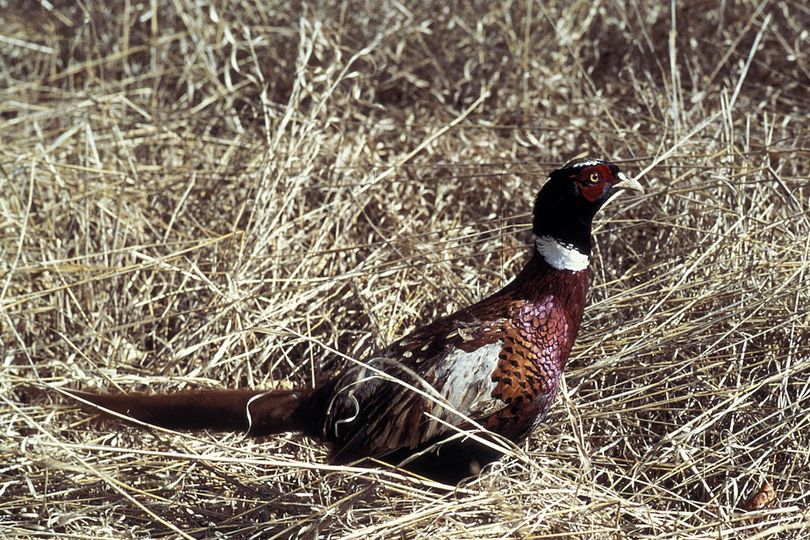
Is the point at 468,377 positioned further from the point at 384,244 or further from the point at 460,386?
the point at 384,244

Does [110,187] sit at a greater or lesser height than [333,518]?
greater

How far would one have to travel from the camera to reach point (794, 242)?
2.72m

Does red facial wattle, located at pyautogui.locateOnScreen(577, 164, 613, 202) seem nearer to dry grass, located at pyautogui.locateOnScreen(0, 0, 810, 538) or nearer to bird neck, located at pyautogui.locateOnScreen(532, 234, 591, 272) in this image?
bird neck, located at pyautogui.locateOnScreen(532, 234, 591, 272)

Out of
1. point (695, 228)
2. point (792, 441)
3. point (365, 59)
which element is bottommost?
point (792, 441)

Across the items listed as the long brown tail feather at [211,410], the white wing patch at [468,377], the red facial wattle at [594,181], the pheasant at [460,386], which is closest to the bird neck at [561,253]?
the pheasant at [460,386]

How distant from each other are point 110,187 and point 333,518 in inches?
70.6

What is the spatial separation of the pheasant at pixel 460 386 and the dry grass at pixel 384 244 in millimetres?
116

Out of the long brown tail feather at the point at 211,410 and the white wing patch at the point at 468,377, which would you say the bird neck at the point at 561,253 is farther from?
the long brown tail feather at the point at 211,410

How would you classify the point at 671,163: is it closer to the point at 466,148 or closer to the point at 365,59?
the point at 466,148

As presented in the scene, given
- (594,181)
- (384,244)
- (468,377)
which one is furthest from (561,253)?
(384,244)

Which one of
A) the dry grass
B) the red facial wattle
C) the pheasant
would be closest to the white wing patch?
the pheasant

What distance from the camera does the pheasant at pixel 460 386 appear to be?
2.21 metres

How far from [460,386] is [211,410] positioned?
655mm

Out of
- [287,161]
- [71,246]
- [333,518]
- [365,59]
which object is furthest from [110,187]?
[333,518]
